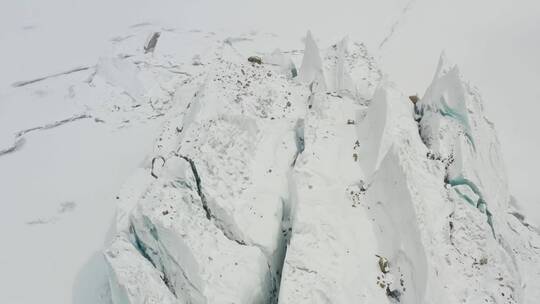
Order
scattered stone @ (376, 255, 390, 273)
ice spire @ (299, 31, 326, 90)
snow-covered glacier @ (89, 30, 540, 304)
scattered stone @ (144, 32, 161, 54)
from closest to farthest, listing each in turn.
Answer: snow-covered glacier @ (89, 30, 540, 304) → scattered stone @ (376, 255, 390, 273) → ice spire @ (299, 31, 326, 90) → scattered stone @ (144, 32, 161, 54)

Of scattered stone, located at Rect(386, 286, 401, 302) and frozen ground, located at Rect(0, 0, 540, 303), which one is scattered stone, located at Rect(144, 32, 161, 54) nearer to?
frozen ground, located at Rect(0, 0, 540, 303)

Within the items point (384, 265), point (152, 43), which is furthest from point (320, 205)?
point (152, 43)

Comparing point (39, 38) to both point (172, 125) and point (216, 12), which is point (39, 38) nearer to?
point (216, 12)

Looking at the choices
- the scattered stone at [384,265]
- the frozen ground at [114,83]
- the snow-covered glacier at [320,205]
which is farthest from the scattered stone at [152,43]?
the scattered stone at [384,265]

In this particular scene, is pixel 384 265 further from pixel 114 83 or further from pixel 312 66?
pixel 114 83

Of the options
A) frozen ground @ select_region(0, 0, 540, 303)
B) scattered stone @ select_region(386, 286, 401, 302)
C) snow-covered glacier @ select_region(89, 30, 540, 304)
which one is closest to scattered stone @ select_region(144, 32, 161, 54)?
frozen ground @ select_region(0, 0, 540, 303)

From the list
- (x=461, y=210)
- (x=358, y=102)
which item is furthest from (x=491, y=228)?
(x=358, y=102)

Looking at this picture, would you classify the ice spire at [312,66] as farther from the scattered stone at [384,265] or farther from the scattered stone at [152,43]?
the scattered stone at [152,43]
